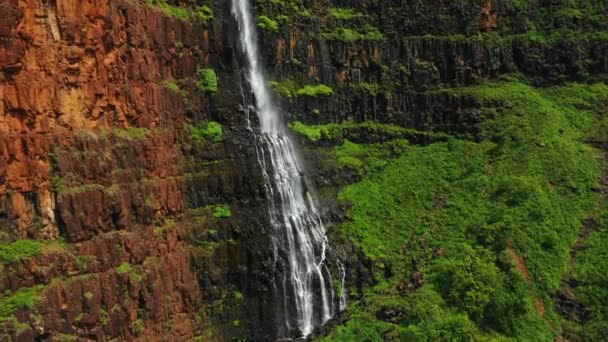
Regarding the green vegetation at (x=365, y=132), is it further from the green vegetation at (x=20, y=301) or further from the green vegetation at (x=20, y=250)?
the green vegetation at (x=20, y=301)

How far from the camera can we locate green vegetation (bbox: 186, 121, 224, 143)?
976 inches

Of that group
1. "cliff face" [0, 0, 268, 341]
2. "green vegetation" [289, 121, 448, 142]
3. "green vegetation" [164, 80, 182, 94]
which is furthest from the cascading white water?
"green vegetation" [164, 80, 182, 94]

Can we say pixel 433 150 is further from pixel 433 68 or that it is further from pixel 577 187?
pixel 577 187

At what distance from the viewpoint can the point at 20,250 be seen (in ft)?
56.7

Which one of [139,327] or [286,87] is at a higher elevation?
[286,87]

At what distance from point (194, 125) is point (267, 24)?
830cm

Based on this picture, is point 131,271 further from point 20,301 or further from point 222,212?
point 222,212

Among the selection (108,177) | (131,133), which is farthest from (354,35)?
(108,177)

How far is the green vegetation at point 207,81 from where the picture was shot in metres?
25.7

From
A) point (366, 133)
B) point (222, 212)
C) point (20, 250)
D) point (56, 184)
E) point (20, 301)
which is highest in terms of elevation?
point (56, 184)

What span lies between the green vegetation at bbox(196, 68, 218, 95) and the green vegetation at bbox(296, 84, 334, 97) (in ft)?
21.0

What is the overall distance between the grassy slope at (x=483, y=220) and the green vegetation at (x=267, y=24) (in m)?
7.65

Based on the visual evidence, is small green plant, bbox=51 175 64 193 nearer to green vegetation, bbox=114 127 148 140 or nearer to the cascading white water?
green vegetation, bbox=114 127 148 140

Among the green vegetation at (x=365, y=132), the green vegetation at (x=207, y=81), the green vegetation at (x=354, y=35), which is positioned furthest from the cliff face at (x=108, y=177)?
the green vegetation at (x=354, y=35)
